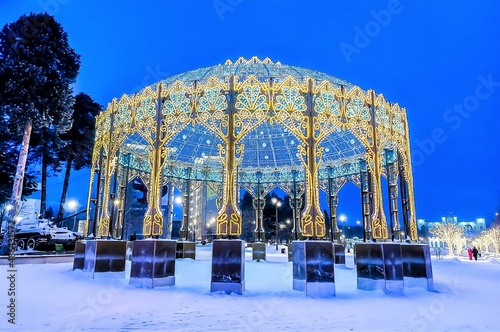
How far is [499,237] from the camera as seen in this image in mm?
48031

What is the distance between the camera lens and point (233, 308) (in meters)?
7.77

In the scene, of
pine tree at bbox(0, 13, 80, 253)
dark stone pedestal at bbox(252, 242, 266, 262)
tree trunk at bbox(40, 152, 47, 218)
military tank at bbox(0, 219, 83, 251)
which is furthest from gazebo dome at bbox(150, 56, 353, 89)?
tree trunk at bbox(40, 152, 47, 218)

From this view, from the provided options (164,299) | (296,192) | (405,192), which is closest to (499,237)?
(296,192)

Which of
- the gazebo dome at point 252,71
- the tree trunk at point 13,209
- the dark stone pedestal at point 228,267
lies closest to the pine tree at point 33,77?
the tree trunk at point 13,209

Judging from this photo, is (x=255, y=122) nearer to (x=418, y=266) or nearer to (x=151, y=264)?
(x=151, y=264)

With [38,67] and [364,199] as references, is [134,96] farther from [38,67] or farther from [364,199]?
[364,199]

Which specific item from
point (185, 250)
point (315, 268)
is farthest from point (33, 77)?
point (315, 268)

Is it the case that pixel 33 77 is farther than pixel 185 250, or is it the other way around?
pixel 33 77

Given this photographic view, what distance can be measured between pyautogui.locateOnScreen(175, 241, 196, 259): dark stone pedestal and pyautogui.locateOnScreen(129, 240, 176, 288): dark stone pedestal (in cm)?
939

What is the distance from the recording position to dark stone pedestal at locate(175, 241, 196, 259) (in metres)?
19.6

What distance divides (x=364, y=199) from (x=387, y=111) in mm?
8616

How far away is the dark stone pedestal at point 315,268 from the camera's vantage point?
31.0 feet

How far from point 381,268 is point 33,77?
2375 centimetres

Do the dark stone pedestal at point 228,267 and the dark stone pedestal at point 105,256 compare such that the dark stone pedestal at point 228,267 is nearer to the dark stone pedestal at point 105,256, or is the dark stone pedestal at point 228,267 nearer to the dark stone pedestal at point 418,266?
the dark stone pedestal at point 105,256
